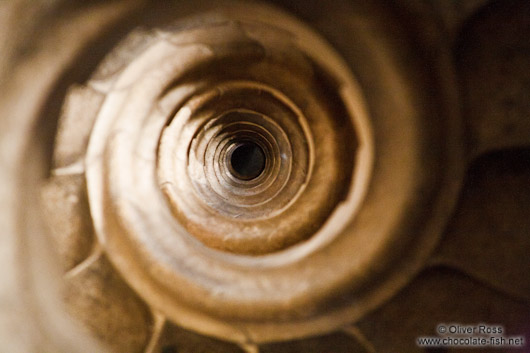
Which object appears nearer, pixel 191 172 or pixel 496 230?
pixel 496 230

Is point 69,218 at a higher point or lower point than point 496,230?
lower

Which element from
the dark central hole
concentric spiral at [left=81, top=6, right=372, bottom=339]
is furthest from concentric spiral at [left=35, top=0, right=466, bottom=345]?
the dark central hole

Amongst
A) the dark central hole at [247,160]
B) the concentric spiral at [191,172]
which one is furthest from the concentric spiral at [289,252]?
the dark central hole at [247,160]

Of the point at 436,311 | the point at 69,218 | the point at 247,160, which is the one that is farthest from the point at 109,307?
the point at 247,160

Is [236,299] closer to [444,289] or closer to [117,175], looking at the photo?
[117,175]

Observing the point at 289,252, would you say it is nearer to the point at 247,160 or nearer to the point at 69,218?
the point at 69,218

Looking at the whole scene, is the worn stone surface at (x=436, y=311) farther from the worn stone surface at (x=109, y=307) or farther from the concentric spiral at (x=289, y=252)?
the worn stone surface at (x=109, y=307)

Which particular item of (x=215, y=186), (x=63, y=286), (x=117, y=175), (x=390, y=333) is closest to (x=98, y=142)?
(x=117, y=175)

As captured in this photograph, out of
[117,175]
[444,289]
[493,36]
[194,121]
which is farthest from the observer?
[194,121]

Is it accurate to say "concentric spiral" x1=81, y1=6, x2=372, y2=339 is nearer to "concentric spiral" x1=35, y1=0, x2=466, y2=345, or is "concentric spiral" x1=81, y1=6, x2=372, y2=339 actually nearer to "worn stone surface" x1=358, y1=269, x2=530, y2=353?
"concentric spiral" x1=35, y1=0, x2=466, y2=345
